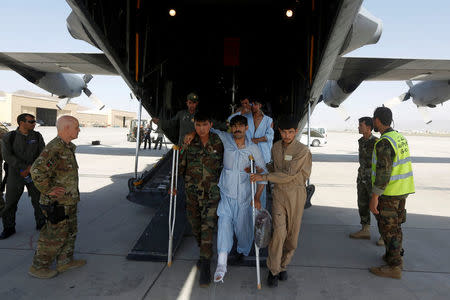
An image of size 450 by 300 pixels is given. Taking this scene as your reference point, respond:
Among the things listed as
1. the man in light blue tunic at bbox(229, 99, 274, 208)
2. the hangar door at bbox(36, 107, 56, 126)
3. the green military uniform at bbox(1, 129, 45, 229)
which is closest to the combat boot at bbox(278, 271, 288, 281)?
the man in light blue tunic at bbox(229, 99, 274, 208)

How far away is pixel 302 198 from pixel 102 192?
18.9 feet

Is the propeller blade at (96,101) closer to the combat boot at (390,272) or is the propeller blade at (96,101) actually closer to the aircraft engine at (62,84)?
the aircraft engine at (62,84)

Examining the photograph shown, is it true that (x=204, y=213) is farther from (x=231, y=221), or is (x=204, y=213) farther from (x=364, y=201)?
(x=364, y=201)

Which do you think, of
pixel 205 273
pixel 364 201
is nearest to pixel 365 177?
pixel 364 201

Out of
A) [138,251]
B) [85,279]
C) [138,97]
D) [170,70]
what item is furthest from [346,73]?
[85,279]

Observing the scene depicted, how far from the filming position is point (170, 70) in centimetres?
793

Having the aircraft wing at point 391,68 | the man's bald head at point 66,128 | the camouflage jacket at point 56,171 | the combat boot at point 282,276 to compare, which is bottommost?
the combat boot at point 282,276

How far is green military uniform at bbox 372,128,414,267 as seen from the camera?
315 centimetres

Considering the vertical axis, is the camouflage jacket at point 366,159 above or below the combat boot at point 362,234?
above

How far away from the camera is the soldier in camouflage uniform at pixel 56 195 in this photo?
9.73 ft

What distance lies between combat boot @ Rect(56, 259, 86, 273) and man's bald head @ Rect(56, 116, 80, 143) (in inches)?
55.2

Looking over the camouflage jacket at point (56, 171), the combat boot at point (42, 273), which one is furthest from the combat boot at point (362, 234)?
the combat boot at point (42, 273)

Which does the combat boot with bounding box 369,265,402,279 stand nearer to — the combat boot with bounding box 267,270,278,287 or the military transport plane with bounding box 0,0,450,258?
the combat boot with bounding box 267,270,278,287

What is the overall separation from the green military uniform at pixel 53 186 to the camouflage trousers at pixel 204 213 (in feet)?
4.24
